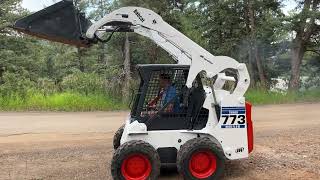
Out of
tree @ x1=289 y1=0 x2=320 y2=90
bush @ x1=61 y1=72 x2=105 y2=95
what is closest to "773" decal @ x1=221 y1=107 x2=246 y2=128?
bush @ x1=61 y1=72 x2=105 y2=95

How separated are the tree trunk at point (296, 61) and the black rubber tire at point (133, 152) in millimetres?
17165

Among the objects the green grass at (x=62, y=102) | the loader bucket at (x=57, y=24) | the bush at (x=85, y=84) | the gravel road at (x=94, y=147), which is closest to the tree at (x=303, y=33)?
the green grass at (x=62, y=102)

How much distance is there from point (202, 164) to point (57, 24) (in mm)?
2930

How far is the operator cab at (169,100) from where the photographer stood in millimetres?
7180

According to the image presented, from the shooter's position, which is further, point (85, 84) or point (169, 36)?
point (85, 84)

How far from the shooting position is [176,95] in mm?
7230

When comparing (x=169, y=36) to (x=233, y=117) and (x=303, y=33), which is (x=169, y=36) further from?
(x=303, y=33)

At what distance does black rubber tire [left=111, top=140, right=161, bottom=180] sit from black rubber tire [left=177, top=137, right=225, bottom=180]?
1.08 feet

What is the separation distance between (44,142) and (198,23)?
559 inches

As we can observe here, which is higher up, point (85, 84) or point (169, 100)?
point (85, 84)

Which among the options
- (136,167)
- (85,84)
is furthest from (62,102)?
(136,167)

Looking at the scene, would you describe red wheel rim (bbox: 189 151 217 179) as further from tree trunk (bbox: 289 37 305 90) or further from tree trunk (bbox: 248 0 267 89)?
tree trunk (bbox: 289 37 305 90)

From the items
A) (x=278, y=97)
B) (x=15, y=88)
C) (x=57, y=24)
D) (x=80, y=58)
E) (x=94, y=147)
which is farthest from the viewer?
(x=80, y=58)

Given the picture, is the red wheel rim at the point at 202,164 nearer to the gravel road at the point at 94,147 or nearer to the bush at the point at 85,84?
the gravel road at the point at 94,147
